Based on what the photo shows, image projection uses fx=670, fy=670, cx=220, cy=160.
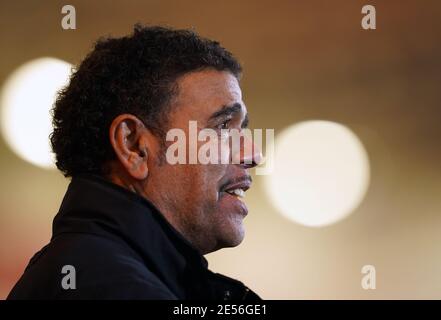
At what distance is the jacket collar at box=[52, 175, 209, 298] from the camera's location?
67 cm

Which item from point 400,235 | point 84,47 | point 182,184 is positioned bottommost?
point 400,235

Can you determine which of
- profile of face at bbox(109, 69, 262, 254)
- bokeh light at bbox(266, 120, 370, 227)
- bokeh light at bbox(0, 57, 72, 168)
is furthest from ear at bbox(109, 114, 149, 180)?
bokeh light at bbox(266, 120, 370, 227)

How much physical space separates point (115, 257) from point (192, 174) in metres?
0.21

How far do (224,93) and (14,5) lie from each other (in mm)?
1598

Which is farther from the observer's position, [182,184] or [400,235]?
[400,235]

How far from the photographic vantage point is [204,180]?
2.63 feet

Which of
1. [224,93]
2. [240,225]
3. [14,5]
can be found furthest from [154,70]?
[14,5]

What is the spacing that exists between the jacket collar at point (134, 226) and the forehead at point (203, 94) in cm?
15

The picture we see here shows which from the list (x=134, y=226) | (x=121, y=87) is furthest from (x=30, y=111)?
(x=134, y=226)

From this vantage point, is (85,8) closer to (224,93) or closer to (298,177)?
Answer: (298,177)

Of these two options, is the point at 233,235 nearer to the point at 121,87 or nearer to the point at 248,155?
the point at 248,155

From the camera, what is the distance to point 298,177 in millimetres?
2271

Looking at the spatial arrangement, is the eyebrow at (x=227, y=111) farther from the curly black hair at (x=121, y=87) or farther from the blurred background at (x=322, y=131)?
the blurred background at (x=322, y=131)

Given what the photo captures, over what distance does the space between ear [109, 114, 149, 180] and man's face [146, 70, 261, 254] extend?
0.05ft
